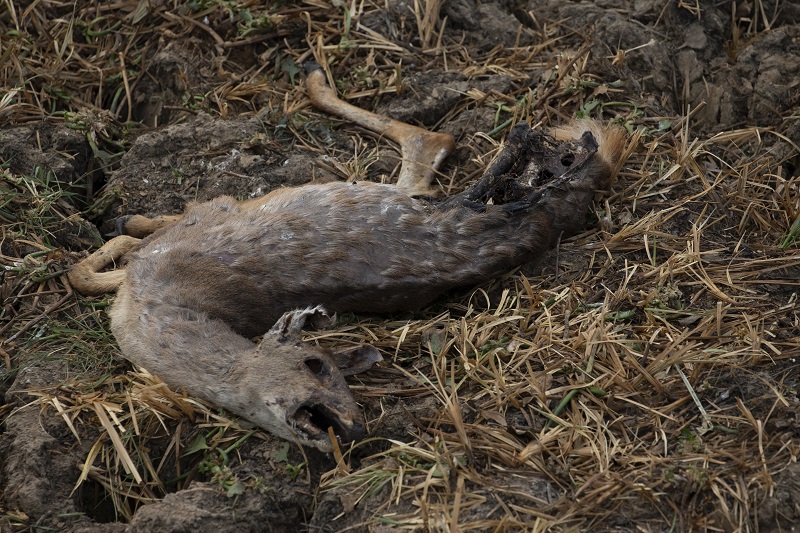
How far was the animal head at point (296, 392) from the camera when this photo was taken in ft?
12.5

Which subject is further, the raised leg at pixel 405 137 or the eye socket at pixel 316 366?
the raised leg at pixel 405 137

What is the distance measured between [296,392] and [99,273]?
1644mm

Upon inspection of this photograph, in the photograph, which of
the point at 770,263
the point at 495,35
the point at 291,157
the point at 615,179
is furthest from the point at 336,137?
the point at 770,263

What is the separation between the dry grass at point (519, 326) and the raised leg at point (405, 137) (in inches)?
5.0

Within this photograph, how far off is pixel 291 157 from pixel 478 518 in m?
2.71

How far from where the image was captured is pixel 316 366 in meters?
4.03

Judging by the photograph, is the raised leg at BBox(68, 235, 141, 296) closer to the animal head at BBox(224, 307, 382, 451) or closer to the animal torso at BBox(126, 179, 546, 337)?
the animal torso at BBox(126, 179, 546, 337)

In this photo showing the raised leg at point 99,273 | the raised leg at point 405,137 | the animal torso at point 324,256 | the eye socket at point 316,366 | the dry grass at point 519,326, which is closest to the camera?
the dry grass at point 519,326

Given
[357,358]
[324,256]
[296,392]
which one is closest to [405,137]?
[324,256]

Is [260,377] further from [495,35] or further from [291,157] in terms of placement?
[495,35]

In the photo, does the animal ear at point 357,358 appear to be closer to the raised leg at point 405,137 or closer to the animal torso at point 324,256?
→ the animal torso at point 324,256

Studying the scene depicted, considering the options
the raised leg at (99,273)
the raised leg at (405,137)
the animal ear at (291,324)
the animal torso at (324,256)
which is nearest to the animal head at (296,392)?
the animal ear at (291,324)

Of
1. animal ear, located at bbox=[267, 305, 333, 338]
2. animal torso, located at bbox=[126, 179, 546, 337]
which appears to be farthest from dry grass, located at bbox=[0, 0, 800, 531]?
animal ear, located at bbox=[267, 305, 333, 338]

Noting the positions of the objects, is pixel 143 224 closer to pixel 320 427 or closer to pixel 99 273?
pixel 99 273
